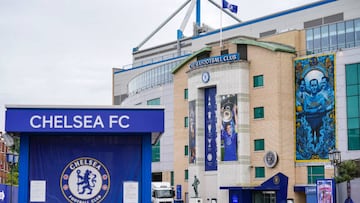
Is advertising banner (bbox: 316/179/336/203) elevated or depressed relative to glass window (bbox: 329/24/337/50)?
depressed

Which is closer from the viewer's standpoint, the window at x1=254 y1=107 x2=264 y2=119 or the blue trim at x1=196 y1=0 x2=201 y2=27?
the window at x1=254 y1=107 x2=264 y2=119

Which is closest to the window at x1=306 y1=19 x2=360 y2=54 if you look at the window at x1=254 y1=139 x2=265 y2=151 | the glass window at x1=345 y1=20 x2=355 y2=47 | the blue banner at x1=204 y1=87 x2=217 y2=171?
the glass window at x1=345 y1=20 x2=355 y2=47

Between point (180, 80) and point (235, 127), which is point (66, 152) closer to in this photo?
point (235, 127)

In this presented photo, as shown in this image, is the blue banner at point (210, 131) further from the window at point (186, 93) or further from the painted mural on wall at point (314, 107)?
the painted mural on wall at point (314, 107)

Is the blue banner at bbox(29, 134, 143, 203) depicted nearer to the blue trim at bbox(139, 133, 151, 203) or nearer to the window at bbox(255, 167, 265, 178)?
the blue trim at bbox(139, 133, 151, 203)

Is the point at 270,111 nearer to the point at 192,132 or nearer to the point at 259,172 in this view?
the point at 259,172

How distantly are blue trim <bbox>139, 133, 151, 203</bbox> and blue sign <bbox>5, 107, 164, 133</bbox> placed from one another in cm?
74

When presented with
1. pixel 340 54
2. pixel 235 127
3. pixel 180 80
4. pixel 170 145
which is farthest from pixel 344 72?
pixel 170 145

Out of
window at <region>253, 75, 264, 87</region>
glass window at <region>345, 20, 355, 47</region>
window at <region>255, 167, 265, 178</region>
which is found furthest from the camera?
window at <region>253, 75, 264, 87</region>

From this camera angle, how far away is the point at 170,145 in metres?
78.1

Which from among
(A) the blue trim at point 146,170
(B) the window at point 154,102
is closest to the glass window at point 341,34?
(B) the window at point 154,102

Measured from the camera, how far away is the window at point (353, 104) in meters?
55.7

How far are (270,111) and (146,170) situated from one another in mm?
43197

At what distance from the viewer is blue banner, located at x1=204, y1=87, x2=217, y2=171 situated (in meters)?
65.6
